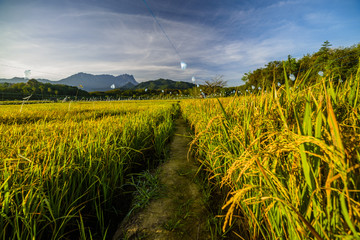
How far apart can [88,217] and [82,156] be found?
0.59 m

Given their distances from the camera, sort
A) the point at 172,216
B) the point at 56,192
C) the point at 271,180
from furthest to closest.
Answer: the point at 172,216, the point at 56,192, the point at 271,180

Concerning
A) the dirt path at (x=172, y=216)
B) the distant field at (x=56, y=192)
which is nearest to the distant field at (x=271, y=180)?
the distant field at (x=56, y=192)

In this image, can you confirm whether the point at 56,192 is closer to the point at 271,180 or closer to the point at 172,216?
the point at 172,216

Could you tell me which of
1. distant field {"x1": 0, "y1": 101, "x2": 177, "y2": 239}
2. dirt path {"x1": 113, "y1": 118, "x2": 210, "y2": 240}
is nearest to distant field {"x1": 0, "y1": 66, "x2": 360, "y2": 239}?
distant field {"x1": 0, "y1": 101, "x2": 177, "y2": 239}

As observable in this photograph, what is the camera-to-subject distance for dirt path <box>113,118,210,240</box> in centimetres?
124

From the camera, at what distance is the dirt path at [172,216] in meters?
1.24

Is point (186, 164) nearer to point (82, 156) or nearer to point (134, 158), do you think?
point (134, 158)

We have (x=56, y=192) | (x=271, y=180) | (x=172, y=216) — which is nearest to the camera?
(x=271, y=180)

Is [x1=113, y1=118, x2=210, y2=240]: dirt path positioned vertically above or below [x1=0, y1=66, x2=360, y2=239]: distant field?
below

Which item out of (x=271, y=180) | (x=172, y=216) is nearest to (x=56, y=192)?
(x=172, y=216)

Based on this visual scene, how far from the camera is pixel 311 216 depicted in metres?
0.75

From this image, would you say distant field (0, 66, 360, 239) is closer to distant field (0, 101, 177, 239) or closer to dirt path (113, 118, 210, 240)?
distant field (0, 101, 177, 239)

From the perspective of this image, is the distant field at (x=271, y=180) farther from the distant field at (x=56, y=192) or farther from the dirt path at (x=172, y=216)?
the dirt path at (x=172, y=216)

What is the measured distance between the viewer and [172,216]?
4.74ft
